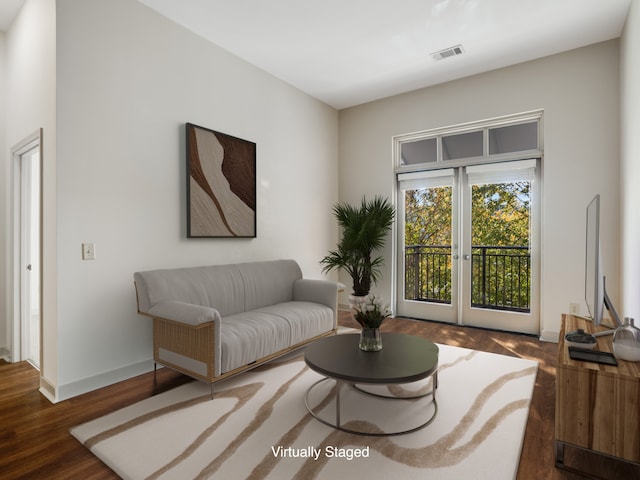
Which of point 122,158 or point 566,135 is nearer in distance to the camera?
point 122,158

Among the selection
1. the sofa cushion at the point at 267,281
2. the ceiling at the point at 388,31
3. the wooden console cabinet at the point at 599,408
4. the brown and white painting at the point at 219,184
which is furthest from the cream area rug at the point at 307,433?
the ceiling at the point at 388,31

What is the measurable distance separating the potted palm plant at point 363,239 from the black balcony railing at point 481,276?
55cm

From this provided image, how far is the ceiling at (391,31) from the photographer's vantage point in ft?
9.95

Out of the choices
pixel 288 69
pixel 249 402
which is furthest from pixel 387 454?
pixel 288 69

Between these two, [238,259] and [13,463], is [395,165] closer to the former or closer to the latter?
[238,259]

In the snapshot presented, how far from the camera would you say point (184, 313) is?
242 centimetres

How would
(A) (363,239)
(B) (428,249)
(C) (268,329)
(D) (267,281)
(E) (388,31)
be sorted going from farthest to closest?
1. (B) (428,249)
2. (A) (363,239)
3. (D) (267,281)
4. (E) (388,31)
5. (C) (268,329)

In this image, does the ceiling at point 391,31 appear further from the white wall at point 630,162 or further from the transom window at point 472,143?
the transom window at point 472,143

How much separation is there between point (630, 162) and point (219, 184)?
3613 millimetres

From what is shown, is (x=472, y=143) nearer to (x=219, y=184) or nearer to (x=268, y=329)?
(x=219, y=184)

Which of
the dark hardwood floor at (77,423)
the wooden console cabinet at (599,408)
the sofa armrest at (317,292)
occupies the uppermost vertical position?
the sofa armrest at (317,292)

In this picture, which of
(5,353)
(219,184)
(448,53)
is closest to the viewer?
(5,353)

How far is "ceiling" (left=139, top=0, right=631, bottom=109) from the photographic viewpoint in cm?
303

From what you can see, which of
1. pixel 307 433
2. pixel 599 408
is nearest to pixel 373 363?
pixel 307 433
